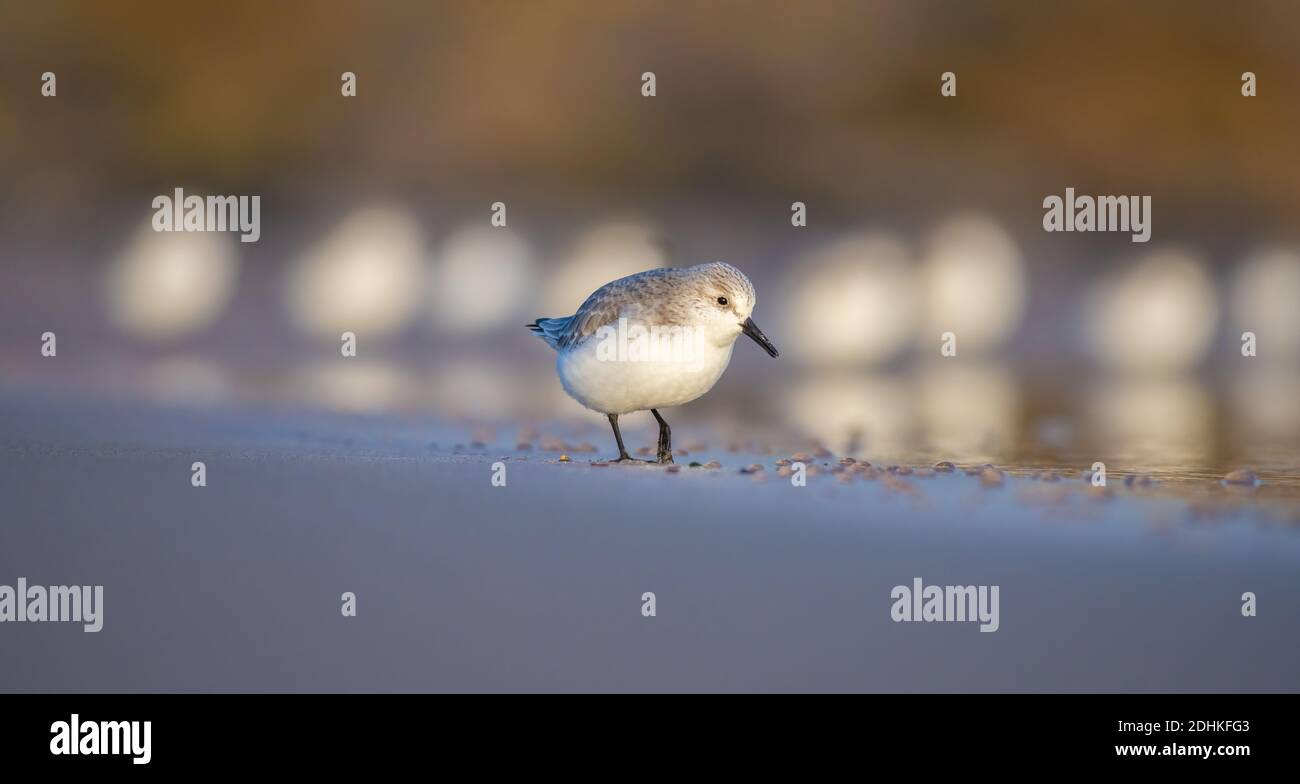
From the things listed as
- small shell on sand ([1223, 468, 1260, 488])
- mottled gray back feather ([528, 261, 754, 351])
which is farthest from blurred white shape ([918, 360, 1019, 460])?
mottled gray back feather ([528, 261, 754, 351])

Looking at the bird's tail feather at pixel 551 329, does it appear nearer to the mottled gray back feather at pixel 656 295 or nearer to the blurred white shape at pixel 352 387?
the mottled gray back feather at pixel 656 295

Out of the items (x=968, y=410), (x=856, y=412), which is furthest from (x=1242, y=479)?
(x=968, y=410)

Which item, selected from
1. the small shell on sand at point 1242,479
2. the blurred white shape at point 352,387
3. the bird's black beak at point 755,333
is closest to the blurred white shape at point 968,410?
the small shell on sand at point 1242,479

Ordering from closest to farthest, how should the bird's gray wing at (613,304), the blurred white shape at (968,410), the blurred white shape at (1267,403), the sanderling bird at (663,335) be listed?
the sanderling bird at (663,335) → the bird's gray wing at (613,304) → the blurred white shape at (968,410) → the blurred white shape at (1267,403)

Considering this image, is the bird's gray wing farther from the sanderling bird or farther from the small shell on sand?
the small shell on sand

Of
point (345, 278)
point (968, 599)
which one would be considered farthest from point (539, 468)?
point (345, 278)

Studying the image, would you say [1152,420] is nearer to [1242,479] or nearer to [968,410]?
[968,410]
